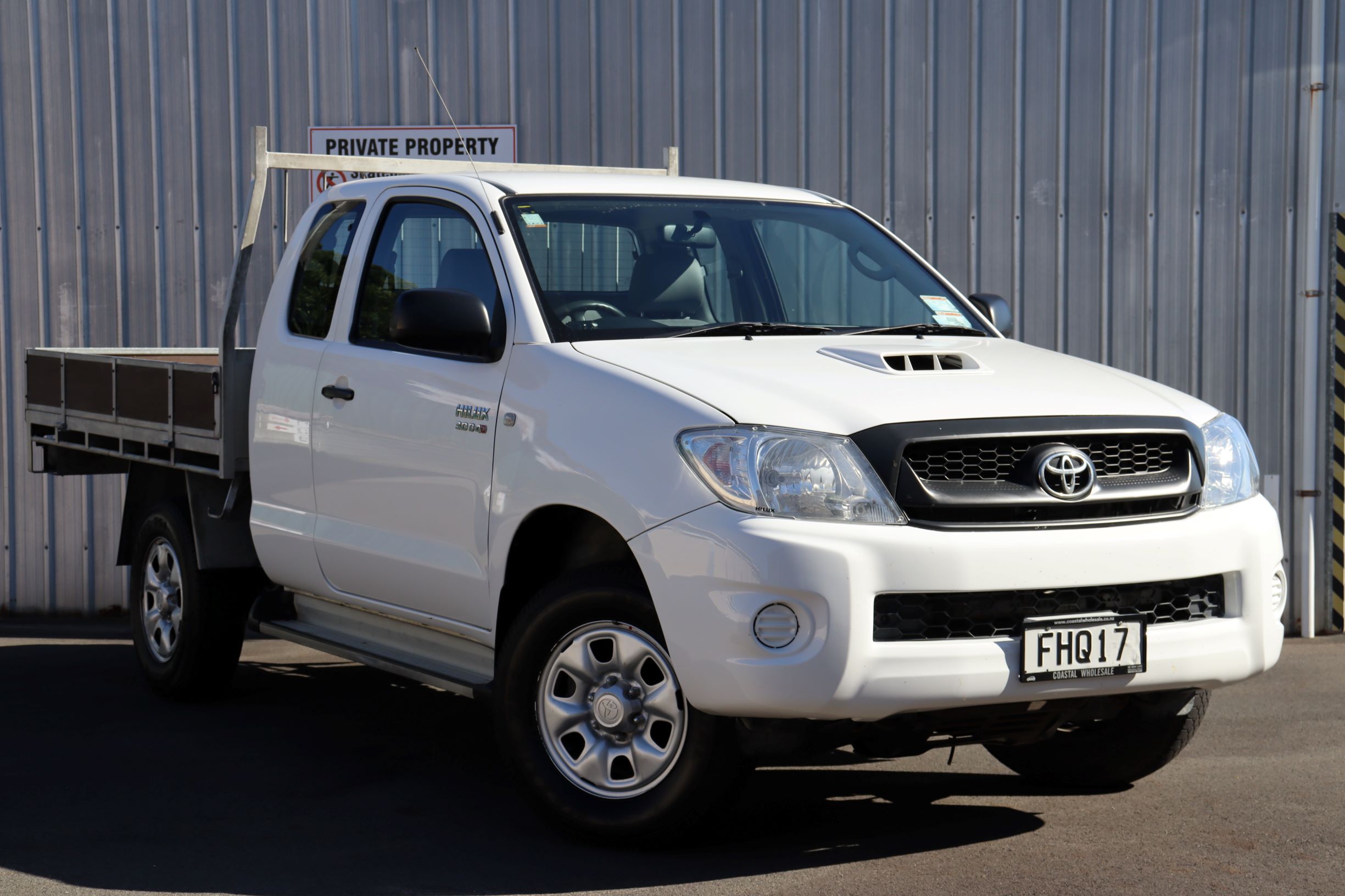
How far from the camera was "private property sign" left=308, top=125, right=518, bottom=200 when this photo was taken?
9570mm

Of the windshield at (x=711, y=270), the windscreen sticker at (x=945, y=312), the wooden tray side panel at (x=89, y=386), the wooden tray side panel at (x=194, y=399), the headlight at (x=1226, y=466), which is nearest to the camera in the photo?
the headlight at (x=1226, y=466)

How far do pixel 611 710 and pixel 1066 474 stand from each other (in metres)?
1.37

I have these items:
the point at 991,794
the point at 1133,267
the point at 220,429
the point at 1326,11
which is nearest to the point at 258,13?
the point at 220,429

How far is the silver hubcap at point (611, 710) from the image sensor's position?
14.0ft

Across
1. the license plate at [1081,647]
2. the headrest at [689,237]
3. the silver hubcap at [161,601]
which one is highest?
the headrest at [689,237]

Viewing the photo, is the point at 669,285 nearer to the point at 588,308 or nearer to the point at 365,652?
the point at 588,308

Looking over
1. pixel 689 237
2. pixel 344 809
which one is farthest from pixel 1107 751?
pixel 344 809

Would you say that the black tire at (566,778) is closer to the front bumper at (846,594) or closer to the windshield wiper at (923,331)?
the front bumper at (846,594)

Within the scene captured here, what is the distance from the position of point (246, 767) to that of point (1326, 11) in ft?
23.2

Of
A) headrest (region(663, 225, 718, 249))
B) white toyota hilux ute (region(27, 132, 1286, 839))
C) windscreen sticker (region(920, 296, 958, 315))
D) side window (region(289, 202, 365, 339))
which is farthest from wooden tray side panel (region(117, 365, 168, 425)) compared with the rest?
windscreen sticker (region(920, 296, 958, 315))

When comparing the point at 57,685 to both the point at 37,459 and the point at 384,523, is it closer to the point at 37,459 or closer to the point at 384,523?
the point at 37,459

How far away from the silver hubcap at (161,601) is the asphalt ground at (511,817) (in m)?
0.26

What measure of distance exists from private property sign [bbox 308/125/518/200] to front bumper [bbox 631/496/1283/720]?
19.3 feet

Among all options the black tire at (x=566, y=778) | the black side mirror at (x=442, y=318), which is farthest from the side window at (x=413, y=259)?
the black tire at (x=566, y=778)
